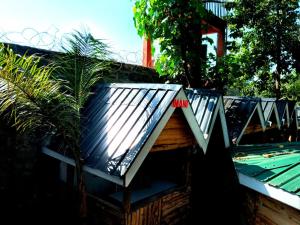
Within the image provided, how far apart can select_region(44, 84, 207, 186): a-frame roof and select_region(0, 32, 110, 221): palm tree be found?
0.49 m

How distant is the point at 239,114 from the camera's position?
11.2 metres

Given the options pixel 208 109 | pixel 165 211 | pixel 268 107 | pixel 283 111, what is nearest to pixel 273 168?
pixel 208 109

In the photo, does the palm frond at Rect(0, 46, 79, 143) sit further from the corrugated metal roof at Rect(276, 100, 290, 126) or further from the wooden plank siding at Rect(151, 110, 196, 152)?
the corrugated metal roof at Rect(276, 100, 290, 126)

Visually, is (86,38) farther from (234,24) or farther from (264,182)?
(234,24)

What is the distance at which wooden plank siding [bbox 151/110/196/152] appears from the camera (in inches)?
223

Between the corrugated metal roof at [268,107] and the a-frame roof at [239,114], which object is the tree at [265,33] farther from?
the a-frame roof at [239,114]

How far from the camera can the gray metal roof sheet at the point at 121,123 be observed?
15.3ft

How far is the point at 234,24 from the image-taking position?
16.9 meters

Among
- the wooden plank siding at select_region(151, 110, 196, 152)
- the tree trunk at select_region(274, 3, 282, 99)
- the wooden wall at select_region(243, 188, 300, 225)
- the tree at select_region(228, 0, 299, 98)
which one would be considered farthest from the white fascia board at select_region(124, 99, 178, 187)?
the tree trunk at select_region(274, 3, 282, 99)

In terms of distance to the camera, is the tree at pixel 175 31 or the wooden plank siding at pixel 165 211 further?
the tree at pixel 175 31

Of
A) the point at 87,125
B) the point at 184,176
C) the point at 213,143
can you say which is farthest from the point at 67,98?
the point at 213,143

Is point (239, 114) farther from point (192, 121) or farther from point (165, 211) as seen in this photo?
point (165, 211)

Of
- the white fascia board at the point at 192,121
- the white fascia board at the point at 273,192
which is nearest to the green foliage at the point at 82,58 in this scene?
the white fascia board at the point at 192,121

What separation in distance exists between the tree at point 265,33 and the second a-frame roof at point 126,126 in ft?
36.0
